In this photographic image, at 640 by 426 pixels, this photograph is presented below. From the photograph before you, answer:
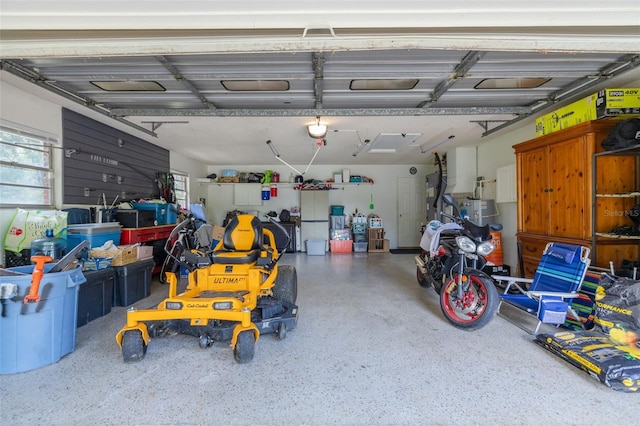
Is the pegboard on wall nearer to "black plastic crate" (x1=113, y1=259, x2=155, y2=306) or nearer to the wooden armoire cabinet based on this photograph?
"black plastic crate" (x1=113, y1=259, x2=155, y2=306)

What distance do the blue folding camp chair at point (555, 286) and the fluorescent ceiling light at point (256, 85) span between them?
10.2 feet

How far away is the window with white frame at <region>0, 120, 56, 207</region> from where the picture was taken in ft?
9.66

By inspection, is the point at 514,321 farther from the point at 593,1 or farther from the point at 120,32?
the point at 120,32

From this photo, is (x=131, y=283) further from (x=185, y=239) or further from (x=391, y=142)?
(x=391, y=142)

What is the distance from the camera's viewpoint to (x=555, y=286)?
2654 mm

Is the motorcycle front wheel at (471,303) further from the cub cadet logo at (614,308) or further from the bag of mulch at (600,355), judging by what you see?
the cub cadet logo at (614,308)

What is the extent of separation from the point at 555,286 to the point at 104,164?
5.97 metres

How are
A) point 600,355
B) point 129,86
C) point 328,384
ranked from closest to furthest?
1. point 328,384
2. point 600,355
3. point 129,86

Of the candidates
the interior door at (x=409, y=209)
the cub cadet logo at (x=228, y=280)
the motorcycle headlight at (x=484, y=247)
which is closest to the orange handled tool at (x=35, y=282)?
the cub cadet logo at (x=228, y=280)

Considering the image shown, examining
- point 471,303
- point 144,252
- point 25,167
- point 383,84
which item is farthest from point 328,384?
point 25,167

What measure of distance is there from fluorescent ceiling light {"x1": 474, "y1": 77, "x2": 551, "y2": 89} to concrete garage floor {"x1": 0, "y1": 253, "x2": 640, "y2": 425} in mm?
2481

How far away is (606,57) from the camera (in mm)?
2297

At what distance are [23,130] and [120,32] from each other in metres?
2.52

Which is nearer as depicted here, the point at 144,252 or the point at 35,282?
the point at 35,282
